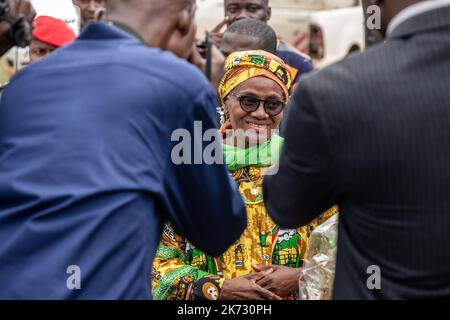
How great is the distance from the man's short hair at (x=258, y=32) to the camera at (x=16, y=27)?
2.96m

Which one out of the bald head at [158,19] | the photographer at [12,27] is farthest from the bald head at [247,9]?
the bald head at [158,19]

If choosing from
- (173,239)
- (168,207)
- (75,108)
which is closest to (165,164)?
(168,207)

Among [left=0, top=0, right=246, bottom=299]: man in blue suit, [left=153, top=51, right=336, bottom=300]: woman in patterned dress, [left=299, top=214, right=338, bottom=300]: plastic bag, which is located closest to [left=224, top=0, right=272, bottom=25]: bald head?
[left=153, top=51, right=336, bottom=300]: woman in patterned dress

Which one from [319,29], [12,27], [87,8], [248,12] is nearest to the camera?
[12,27]

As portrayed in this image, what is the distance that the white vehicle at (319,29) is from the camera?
39.7ft

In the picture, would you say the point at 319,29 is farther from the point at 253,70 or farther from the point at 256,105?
the point at 256,105

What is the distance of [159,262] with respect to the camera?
4238 mm

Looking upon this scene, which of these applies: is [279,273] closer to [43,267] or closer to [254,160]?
[254,160]

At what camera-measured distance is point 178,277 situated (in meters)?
4.14

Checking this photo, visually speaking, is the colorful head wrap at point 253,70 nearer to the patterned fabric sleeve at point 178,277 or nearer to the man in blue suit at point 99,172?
the patterned fabric sleeve at point 178,277

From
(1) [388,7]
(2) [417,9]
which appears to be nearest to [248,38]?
(1) [388,7]

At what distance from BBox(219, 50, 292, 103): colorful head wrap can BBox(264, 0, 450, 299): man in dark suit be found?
1.98 meters

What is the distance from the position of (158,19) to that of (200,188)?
0.58 m

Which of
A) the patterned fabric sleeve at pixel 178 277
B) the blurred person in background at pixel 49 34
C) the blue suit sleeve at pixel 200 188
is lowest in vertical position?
the patterned fabric sleeve at pixel 178 277
